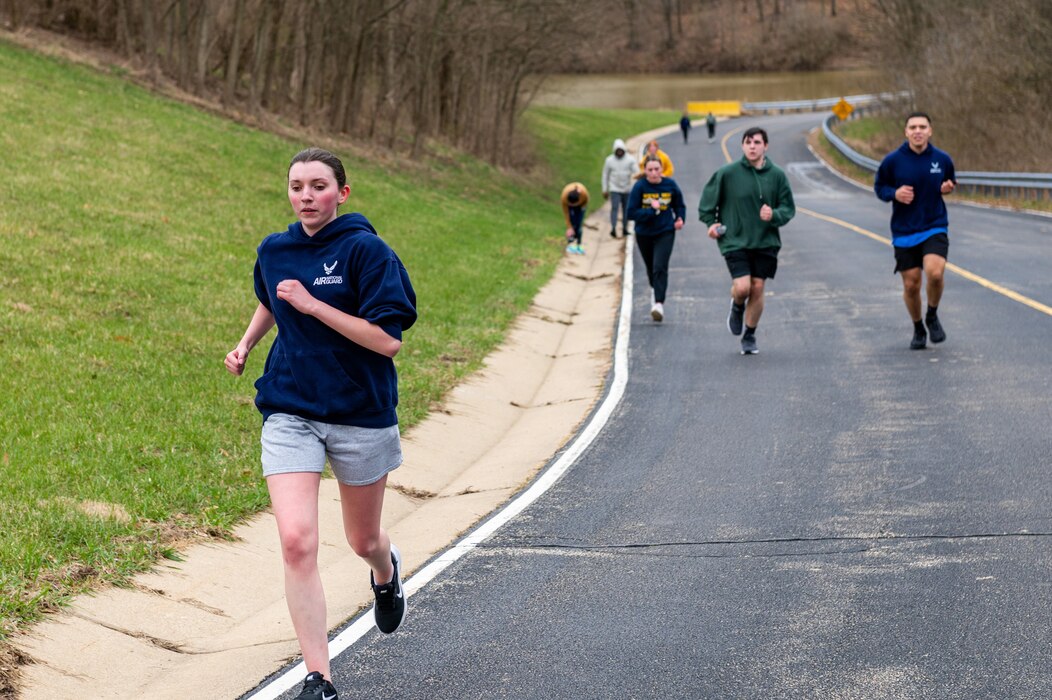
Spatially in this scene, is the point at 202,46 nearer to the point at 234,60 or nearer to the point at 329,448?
the point at 234,60

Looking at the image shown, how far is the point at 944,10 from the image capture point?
51.2m

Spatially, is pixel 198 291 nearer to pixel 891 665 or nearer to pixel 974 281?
pixel 974 281

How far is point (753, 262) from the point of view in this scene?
44.2 ft

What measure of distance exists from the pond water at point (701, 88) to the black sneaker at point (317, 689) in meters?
89.5

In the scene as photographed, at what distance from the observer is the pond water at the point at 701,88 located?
105188 mm

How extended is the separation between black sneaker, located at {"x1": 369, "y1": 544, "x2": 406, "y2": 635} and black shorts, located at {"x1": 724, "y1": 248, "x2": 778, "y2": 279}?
8.12 metres

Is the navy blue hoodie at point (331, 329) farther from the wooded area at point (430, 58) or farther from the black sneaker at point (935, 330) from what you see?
the wooded area at point (430, 58)

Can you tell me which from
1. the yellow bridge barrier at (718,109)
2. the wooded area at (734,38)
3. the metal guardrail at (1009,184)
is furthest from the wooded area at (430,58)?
the wooded area at (734,38)

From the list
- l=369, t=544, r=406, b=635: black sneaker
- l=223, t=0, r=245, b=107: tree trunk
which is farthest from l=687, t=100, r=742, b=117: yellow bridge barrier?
l=369, t=544, r=406, b=635: black sneaker

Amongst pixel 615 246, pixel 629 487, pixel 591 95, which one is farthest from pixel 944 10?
pixel 591 95

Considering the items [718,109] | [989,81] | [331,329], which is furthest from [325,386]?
[718,109]

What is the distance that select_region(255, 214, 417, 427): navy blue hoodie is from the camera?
5074 mm

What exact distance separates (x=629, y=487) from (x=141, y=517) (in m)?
3.03

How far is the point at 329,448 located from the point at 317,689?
0.87m
